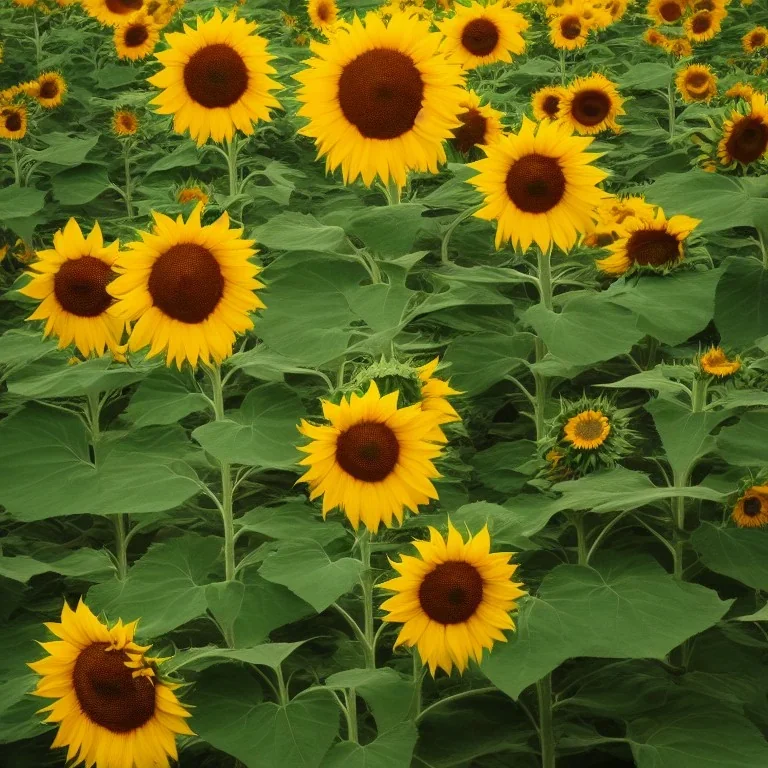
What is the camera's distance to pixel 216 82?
2.49 meters

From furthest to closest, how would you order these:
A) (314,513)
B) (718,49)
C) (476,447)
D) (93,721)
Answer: (718,49) < (476,447) < (314,513) < (93,721)

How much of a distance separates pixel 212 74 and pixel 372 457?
1.04m

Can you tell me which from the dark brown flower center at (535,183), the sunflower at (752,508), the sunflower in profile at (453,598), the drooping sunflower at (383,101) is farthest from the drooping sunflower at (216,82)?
the sunflower at (752,508)

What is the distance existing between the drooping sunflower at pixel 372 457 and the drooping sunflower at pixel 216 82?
89 centimetres

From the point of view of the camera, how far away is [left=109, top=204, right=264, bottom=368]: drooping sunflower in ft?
6.57

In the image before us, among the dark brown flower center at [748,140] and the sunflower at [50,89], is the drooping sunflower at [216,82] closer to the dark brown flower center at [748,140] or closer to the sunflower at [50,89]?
the dark brown flower center at [748,140]

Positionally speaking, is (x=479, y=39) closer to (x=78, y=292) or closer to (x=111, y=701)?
(x=78, y=292)

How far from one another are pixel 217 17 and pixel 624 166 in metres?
1.56

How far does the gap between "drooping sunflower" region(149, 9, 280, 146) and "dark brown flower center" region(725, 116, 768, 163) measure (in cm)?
92

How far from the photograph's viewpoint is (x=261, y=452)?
1986 mm

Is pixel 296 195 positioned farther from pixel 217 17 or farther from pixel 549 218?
pixel 549 218

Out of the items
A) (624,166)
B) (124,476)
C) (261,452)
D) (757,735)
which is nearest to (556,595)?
(757,735)

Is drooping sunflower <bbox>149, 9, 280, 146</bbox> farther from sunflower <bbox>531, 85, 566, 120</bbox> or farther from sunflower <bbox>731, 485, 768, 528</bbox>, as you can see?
sunflower <bbox>531, 85, 566, 120</bbox>

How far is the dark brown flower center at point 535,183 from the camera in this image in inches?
81.4
